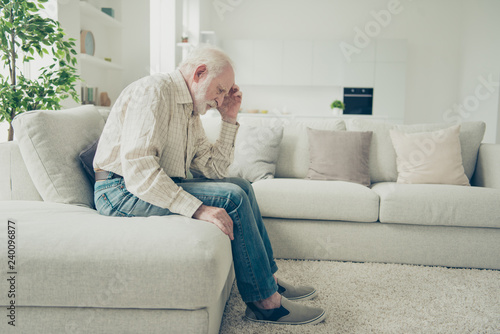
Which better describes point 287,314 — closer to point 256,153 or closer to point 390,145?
point 256,153

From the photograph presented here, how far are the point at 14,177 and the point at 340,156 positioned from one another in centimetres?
195

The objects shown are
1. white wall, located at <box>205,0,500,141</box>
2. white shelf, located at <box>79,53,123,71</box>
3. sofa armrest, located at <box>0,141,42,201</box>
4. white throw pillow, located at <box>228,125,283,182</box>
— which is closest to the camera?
sofa armrest, located at <box>0,141,42,201</box>

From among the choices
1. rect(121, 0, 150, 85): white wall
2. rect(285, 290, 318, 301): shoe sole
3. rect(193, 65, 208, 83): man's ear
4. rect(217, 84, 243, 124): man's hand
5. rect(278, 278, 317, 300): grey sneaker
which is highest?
rect(121, 0, 150, 85): white wall

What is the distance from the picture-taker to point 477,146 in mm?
2846

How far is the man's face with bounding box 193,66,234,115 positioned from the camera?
1511 mm

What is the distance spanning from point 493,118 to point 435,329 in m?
5.20

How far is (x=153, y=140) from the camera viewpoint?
1.35 metres

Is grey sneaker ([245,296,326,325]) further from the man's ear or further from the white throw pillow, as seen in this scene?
the white throw pillow

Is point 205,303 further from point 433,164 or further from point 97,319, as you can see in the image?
point 433,164

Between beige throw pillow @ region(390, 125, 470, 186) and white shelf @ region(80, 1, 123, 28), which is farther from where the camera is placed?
white shelf @ region(80, 1, 123, 28)

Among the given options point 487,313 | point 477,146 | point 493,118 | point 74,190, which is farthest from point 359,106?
point 74,190

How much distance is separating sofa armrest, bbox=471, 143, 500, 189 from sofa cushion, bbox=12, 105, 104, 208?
2457 mm

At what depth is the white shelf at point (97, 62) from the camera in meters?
4.10

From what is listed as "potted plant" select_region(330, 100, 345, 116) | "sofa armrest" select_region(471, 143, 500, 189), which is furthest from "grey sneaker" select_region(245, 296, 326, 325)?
"potted plant" select_region(330, 100, 345, 116)
